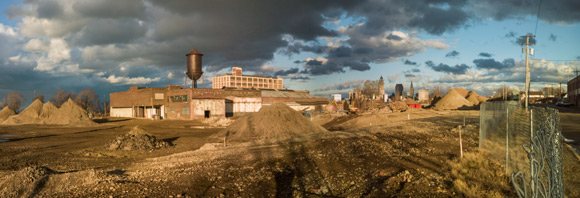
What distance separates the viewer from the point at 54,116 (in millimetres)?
53094

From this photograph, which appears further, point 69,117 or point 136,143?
point 69,117

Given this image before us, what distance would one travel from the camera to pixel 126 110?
77.9 meters

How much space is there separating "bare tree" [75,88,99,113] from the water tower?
66931 mm

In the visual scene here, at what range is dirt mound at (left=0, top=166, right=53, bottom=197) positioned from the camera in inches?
444

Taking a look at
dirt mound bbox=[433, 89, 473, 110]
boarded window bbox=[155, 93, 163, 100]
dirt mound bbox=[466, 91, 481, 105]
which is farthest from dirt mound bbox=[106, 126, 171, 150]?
dirt mound bbox=[466, 91, 481, 105]

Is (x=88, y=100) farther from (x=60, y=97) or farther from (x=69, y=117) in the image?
(x=69, y=117)

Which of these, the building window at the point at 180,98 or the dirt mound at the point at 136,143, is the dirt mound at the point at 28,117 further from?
the dirt mound at the point at 136,143

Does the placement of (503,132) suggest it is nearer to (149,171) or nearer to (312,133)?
(312,133)

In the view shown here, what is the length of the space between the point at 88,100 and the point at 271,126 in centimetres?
11447

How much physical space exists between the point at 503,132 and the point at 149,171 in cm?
2019

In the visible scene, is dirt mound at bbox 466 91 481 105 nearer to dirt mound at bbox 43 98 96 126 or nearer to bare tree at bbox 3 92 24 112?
dirt mound at bbox 43 98 96 126

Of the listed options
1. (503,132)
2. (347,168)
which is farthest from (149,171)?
(503,132)

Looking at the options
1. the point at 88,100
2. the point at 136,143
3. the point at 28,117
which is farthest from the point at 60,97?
the point at 136,143

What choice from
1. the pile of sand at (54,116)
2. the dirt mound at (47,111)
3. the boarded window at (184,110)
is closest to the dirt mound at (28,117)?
the pile of sand at (54,116)
